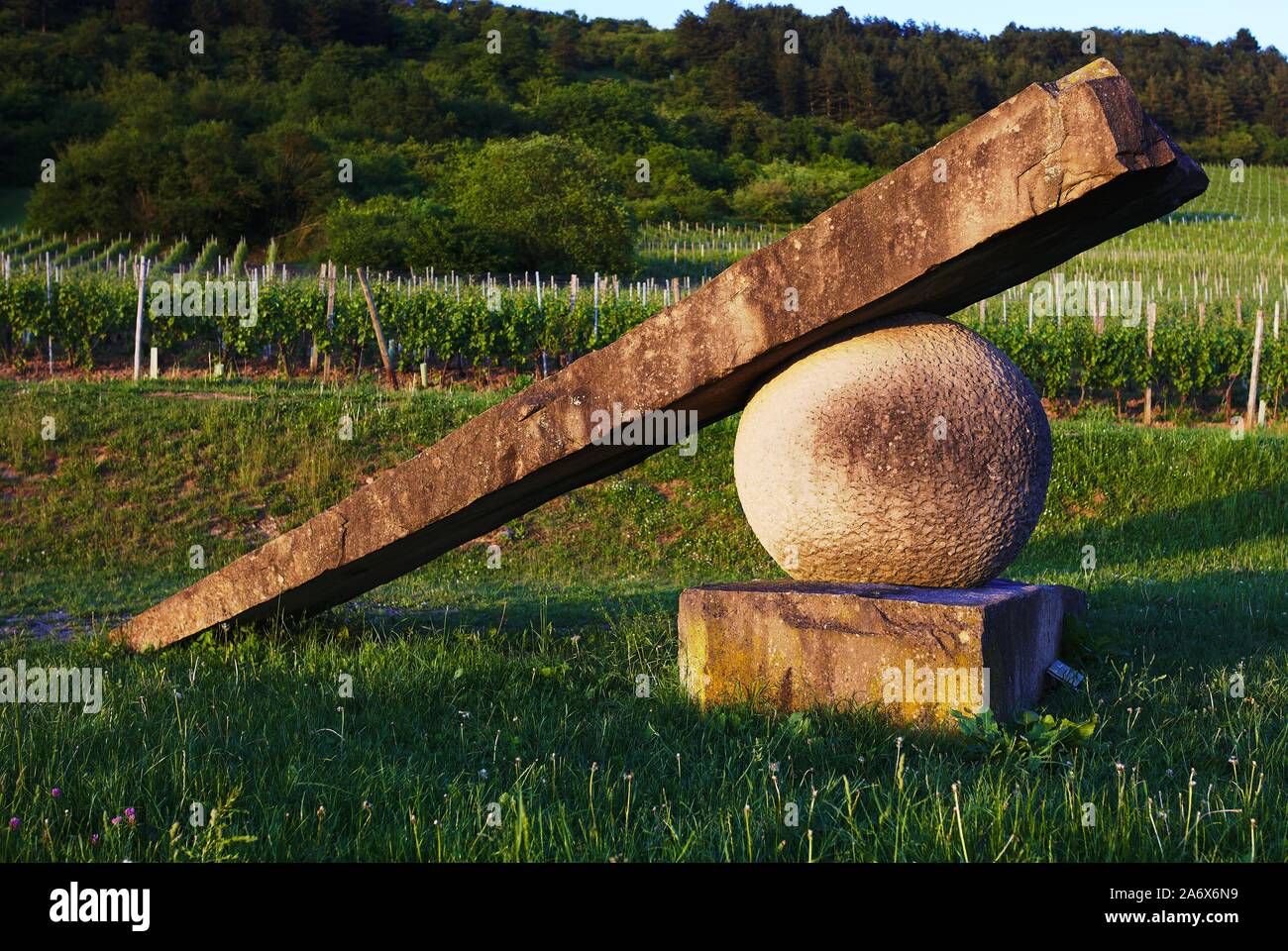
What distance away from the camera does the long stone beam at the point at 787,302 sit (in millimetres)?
5004

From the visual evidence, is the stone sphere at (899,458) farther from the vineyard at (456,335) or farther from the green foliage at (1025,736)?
the vineyard at (456,335)

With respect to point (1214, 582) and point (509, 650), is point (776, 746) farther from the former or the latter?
point (1214, 582)

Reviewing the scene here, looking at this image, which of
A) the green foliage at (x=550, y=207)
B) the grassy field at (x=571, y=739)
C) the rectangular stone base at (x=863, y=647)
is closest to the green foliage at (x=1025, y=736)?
the grassy field at (x=571, y=739)

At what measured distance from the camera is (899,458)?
565cm

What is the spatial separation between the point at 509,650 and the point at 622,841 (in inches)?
135

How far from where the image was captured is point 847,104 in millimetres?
96562

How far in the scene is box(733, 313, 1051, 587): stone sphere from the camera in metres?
5.68

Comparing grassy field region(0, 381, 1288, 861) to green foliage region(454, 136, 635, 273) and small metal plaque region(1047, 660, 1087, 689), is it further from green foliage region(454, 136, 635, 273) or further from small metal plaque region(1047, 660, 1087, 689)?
green foliage region(454, 136, 635, 273)

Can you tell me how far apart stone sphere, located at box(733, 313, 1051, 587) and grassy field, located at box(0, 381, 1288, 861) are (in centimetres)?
100

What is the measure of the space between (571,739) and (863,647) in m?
1.50

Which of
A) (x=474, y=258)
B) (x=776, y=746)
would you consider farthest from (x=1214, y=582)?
(x=474, y=258)

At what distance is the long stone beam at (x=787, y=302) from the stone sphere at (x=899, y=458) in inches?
9.9

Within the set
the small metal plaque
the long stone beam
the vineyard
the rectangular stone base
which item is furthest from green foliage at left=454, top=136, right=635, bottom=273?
the rectangular stone base

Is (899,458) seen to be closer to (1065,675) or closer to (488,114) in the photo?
(1065,675)
